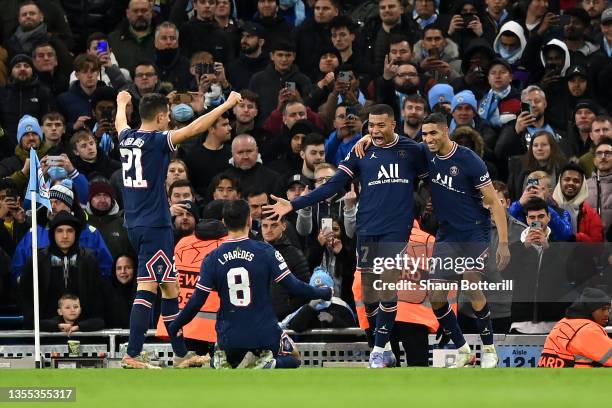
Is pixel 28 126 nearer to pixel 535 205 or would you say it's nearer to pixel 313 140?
pixel 313 140

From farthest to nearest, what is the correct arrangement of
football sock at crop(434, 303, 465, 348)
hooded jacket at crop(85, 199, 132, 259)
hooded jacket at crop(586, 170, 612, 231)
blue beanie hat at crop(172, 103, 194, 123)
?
1. blue beanie hat at crop(172, 103, 194, 123)
2. hooded jacket at crop(85, 199, 132, 259)
3. hooded jacket at crop(586, 170, 612, 231)
4. football sock at crop(434, 303, 465, 348)

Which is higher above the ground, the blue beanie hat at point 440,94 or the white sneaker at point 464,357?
the blue beanie hat at point 440,94

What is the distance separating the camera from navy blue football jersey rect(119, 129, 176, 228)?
14992 mm

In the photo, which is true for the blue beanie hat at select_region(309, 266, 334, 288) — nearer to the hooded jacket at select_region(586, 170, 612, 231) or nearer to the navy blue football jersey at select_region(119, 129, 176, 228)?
the navy blue football jersey at select_region(119, 129, 176, 228)

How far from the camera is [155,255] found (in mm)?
15008

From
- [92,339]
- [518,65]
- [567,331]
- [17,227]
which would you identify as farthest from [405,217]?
[518,65]

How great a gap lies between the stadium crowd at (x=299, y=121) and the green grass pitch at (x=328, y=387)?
2.75 m

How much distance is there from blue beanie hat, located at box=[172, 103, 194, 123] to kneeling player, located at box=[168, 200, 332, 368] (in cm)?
557

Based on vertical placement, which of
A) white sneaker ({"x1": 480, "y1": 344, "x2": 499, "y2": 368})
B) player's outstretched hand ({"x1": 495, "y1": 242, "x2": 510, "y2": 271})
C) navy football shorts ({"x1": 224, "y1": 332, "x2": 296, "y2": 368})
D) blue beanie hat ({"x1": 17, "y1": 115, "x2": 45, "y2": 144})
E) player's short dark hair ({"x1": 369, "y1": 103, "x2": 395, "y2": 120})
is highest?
blue beanie hat ({"x1": 17, "y1": 115, "x2": 45, "y2": 144})

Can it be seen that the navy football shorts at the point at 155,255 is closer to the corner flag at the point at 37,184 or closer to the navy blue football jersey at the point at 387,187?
the navy blue football jersey at the point at 387,187

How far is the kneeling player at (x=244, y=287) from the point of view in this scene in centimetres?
1452

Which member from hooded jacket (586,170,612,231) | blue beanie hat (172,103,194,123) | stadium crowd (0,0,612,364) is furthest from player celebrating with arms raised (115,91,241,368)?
hooded jacket (586,170,612,231)

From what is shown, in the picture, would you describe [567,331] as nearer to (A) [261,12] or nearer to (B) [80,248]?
(B) [80,248]

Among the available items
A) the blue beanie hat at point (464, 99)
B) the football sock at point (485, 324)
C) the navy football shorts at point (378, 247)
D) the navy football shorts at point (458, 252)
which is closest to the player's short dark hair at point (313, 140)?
the blue beanie hat at point (464, 99)
